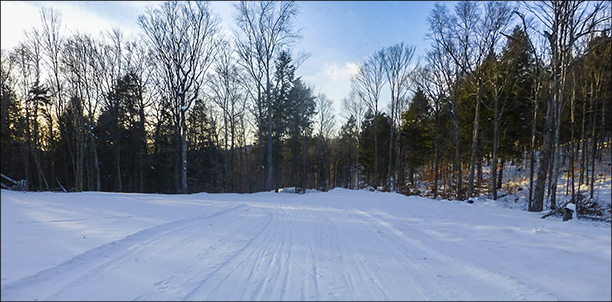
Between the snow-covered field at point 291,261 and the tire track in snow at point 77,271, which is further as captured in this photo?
the snow-covered field at point 291,261

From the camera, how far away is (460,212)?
8.35 meters

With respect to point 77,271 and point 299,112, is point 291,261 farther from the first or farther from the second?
point 299,112

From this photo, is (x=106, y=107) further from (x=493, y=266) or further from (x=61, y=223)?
(x=493, y=266)

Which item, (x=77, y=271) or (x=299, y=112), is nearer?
(x=77, y=271)

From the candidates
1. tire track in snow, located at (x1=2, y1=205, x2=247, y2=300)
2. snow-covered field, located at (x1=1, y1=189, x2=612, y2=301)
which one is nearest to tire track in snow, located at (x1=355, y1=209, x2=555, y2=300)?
snow-covered field, located at (x1=1, y1=189, x2=612, y2=301)

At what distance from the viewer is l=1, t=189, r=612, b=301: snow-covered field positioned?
2.91m

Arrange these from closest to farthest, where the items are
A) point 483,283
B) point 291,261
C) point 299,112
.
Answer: point 483,283 → point 291,261 → point 299,112

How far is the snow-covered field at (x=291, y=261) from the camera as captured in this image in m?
2.91

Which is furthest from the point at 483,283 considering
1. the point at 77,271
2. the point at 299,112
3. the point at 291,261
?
the point at 299,112

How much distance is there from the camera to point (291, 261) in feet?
12.8

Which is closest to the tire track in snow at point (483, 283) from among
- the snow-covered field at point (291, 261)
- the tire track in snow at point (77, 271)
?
the snow-covered field at point (291, 261)

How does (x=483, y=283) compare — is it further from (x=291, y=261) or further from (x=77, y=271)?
(x=77, y=271)

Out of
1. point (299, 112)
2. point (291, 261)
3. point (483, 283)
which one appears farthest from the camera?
point (299, 112)

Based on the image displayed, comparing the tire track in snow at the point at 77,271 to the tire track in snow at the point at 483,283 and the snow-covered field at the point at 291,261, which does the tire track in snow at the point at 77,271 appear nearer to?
the snow-covered field at the point at 291,261
